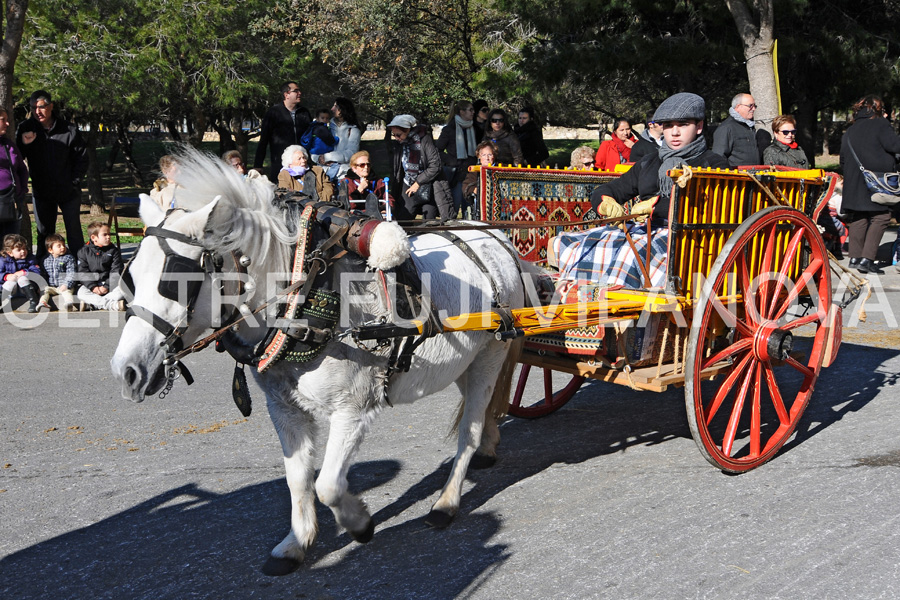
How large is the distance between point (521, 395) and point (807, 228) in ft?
6.68

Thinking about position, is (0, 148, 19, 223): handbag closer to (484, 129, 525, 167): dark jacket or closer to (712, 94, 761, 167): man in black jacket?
(484, 129, 525, 167): dark jacket

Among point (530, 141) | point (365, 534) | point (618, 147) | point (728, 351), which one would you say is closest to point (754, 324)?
point (728, 351)

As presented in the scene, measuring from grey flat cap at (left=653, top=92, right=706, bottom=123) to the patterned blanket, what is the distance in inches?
24.4

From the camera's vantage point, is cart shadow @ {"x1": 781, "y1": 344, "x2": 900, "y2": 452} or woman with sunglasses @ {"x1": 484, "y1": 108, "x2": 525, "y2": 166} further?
woman with sunglasses @ {"x1": 484, "y1": 108, "x2": 525, "y2": 166}

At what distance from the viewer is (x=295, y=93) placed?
1025cm

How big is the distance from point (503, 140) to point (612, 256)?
235 inches

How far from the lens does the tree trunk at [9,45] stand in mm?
10578

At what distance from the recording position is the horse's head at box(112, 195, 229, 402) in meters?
2.97

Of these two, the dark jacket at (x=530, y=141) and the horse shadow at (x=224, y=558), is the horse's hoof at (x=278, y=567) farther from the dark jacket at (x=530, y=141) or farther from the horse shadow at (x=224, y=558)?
the dark jacket at (x=530, y=141)

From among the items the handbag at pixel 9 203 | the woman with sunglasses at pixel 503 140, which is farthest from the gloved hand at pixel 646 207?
the handbag at pixel 9 203

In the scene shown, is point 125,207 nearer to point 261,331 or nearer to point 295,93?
point 261,331

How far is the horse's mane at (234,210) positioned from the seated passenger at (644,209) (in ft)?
6.80

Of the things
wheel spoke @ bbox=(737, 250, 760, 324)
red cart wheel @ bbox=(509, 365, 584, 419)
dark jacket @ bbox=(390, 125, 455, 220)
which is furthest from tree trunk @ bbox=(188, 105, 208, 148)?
wheel spoke @ bbox=(737, 250, 760, 324)

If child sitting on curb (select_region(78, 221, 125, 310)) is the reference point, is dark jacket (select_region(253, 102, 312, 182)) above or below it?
above
